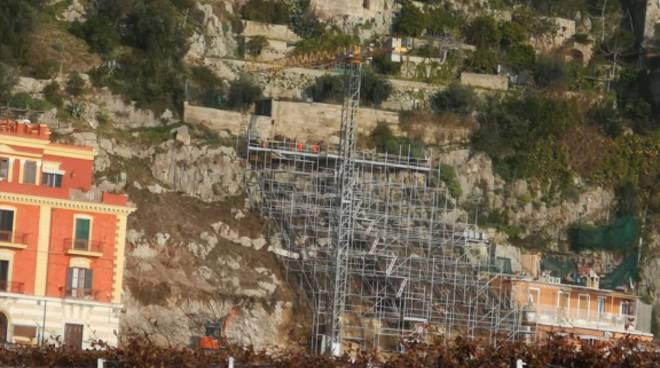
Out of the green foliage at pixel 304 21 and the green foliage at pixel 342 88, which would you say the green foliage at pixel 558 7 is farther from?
the green foliage at pixel 342 88

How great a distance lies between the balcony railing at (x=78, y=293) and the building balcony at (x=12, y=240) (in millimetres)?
1869

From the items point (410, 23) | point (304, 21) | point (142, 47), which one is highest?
point (410, 23)

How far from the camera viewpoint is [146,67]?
83.6 metres

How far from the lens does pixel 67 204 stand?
67.9 m

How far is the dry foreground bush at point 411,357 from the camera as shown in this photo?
135ft

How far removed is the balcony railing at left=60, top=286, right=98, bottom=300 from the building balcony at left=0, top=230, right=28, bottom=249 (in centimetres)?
187

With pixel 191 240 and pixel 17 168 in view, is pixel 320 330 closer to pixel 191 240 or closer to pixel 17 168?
pixel 191 240

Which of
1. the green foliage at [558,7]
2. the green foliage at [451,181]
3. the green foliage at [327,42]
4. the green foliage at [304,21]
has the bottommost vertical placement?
the green foliage at [451,181]

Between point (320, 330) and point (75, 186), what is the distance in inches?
458

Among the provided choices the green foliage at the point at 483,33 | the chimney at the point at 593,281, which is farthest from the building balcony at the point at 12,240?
the green foliage at the point at 483,33

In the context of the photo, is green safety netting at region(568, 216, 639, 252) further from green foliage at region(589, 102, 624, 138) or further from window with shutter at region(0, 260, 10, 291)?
window with shutter at region(0, 260, 10, 291)

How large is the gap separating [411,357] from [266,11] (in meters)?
51.8

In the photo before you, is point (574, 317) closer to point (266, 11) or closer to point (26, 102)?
point (266, 11)

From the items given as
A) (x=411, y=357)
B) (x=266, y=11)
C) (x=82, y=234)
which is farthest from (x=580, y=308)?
(x=411, y=357)
